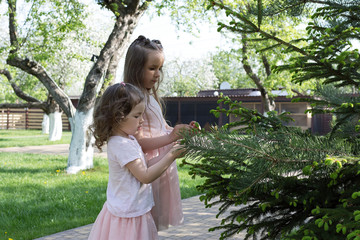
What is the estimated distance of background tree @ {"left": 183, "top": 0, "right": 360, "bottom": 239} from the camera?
1.68 m

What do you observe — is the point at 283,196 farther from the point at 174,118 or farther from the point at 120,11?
the point at 174,118

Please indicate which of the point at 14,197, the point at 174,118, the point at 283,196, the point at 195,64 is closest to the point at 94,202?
the point at 14,197

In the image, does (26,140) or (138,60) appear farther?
(26,140)

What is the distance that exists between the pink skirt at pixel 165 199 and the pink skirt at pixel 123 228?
0.27 m

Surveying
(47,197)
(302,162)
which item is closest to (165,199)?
(302,162)

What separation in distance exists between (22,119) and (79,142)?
101 feet

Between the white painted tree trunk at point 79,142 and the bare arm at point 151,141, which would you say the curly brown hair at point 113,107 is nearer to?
the bare arm at point 151,141

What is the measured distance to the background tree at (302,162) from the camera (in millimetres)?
1678

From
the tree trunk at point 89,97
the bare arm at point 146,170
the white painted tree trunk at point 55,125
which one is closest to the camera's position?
the bare arm at point 146,170

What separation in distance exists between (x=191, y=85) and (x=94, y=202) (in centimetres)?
4361

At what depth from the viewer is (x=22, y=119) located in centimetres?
3778

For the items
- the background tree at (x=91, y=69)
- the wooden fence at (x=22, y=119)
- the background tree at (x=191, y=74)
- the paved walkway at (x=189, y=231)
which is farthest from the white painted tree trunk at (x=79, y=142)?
the background tree at (x=191, y=74)

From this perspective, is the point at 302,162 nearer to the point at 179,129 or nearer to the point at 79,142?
the point at 179,129

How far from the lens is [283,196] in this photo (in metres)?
2.07
